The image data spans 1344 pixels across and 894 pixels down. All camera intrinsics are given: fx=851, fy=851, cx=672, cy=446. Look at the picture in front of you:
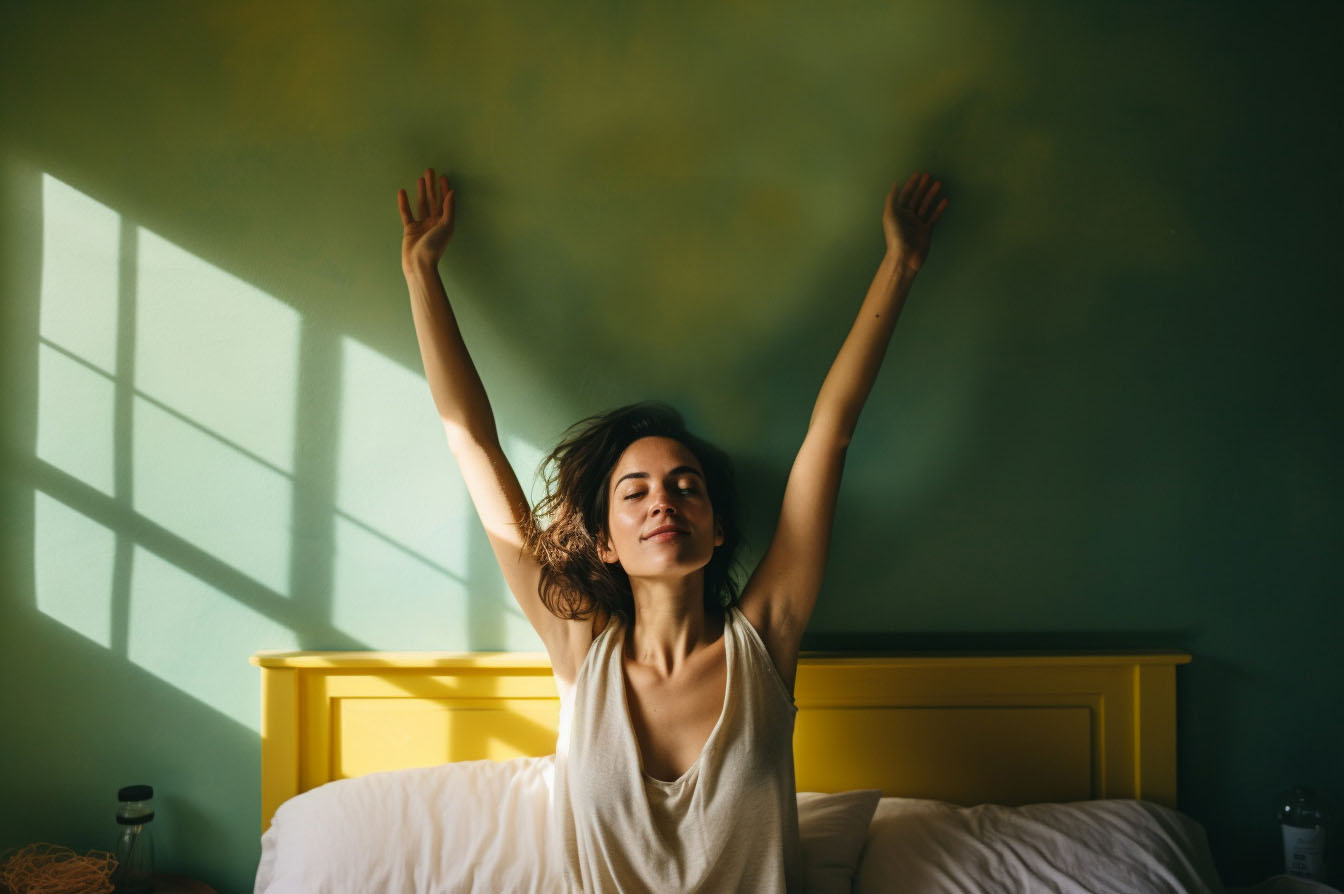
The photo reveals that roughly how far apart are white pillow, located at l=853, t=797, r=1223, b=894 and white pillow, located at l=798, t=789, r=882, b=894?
0.04 metres

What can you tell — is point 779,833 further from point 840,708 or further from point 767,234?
point 767,234

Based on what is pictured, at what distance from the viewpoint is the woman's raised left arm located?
1.58 m

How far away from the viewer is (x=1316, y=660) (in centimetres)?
187

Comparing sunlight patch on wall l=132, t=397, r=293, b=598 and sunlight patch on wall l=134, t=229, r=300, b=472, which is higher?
sunlight patch on wall l=134, t=229, r=300, b=472

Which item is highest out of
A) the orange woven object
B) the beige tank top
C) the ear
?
the ear

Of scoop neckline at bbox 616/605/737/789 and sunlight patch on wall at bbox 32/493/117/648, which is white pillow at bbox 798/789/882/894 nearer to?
scoop neckline at bbox 616/605/737/789

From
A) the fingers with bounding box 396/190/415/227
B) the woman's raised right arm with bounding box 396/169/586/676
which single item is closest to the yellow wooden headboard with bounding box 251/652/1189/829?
the woman's raised right arm with bounding box 396/169/586/676

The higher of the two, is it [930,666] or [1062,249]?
[1062,249]

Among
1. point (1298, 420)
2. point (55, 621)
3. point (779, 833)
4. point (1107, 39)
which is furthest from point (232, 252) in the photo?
point (1298, 420)

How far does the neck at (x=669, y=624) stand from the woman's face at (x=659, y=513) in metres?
0.06

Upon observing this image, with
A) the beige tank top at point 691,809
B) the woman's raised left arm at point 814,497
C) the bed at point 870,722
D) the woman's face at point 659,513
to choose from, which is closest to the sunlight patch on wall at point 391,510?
the bed at point 870,722

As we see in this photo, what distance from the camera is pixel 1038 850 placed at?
1564mm

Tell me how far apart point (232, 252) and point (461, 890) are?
1.38 meters

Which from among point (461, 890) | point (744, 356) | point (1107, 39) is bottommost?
point (461, 890)
